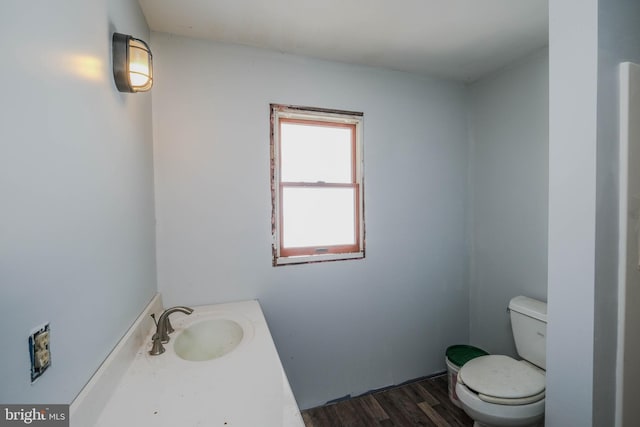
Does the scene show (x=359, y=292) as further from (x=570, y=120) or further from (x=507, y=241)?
(x=570, y=120)

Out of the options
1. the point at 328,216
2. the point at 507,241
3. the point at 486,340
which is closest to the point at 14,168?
the point at 328,216

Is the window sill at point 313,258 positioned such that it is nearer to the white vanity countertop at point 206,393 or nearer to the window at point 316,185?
the window at point 316,185

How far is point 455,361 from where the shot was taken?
1994 mm

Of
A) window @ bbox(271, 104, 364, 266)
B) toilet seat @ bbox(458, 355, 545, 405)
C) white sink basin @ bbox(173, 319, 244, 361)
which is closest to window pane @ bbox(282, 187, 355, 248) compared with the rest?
window @ bbox(271, 104, 364, 266)

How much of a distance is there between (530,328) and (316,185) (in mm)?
1727

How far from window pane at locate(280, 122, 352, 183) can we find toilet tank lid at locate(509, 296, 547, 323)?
4.84ft

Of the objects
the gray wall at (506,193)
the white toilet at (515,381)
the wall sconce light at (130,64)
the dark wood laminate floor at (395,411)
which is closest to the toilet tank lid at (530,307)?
the white toilet at (515,381)

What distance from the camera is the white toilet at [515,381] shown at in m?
1.36

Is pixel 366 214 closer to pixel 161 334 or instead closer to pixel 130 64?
pixel 161 334

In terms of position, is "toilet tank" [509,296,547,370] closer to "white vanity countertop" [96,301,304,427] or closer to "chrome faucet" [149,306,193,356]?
"white vanity countertop" [96,301,304,427]

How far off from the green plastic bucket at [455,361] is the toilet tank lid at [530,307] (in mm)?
493

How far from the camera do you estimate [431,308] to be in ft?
7.48

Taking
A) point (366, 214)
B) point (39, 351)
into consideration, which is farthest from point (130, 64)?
point (366, 214)

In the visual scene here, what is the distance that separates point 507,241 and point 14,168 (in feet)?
8.73
